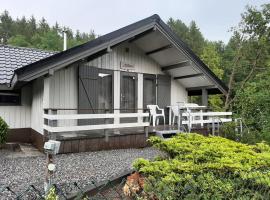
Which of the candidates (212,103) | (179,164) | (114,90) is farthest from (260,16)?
(179,164)

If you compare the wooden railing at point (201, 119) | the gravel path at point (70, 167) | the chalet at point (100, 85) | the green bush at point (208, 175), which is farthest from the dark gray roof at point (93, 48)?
the green bush at point (208, 175)

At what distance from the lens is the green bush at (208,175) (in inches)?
142

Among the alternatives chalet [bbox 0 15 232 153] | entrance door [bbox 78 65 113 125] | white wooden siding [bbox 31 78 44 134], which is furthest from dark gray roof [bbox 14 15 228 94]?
white wooden siding [bbox 31 78 44 134]

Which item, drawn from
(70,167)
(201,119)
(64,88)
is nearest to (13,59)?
(64,88)

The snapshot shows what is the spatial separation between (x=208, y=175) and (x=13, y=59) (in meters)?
9.36

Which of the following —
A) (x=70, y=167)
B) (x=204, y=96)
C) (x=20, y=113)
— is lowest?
(x=70, y=167)

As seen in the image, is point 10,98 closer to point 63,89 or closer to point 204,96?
point 63,89

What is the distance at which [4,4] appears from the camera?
52469 mm

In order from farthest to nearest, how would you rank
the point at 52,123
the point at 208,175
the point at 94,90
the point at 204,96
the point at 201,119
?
the point at 204,96, the point at 201,119, the point at 94,90, the point at 52,123, the point at 208,175

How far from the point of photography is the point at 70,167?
6375 mm

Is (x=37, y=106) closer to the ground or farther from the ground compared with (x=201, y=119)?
farther from the ground

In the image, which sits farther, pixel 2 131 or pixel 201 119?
pixel 201 119

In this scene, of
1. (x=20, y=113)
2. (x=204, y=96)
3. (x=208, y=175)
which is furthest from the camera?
(x=204, y=96)

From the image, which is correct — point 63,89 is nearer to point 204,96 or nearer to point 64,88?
point 64,88
